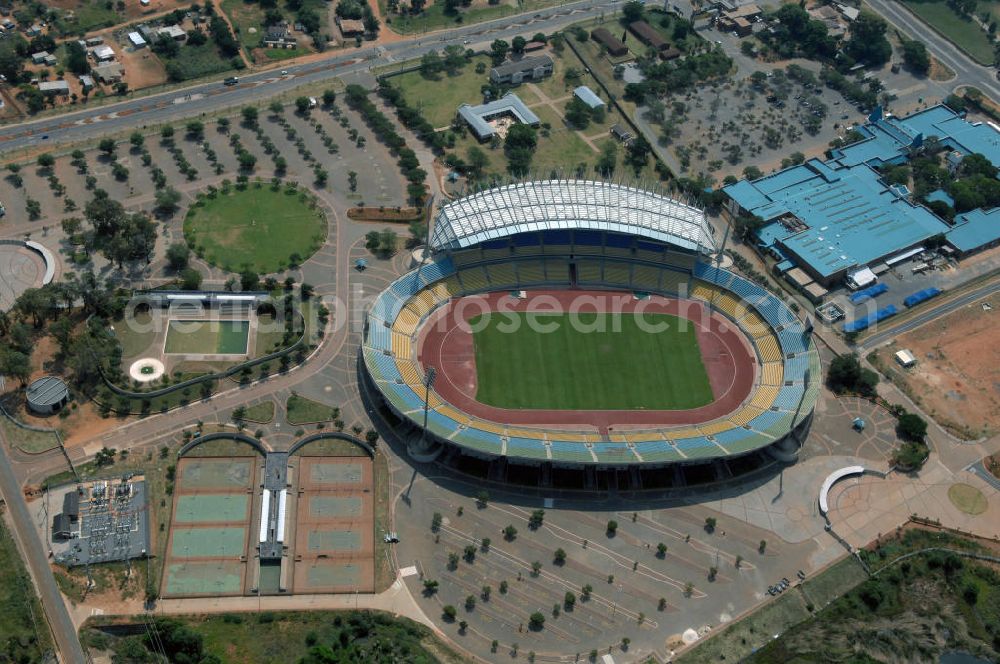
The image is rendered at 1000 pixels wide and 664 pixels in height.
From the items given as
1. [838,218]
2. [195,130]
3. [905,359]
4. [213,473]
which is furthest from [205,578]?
[838,218]

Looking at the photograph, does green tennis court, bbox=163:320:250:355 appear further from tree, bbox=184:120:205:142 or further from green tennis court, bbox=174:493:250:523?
tree, bbox=184:120:205:142

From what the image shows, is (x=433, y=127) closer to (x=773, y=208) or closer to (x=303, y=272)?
(x=303, y=272)

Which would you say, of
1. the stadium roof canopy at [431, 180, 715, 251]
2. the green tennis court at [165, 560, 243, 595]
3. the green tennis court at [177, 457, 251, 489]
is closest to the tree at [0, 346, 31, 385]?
the green tennis court at [177, 457, 251, 489]

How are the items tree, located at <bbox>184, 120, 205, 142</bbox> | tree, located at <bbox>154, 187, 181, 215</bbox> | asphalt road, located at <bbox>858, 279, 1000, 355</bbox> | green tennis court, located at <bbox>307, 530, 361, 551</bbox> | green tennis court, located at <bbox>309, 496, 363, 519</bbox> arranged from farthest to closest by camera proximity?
tree, located at <bbox>184, 120, 205, 142</bbox> → tree, located at <bbox>154, 187, 181, 215</bbox> → asphalt road, located at <bbox>858, 279, 1000, 355</bbox> → green tennis court, located at <bbox>309, 496, 363, 519</bbox> → green tennis court, located at <bbox>307, 530, 361, 551</bbox>

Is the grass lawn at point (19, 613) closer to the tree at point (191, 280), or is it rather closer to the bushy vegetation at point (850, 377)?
the tree at point (191, 280)

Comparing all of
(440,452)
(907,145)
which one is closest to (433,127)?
(440,452)
